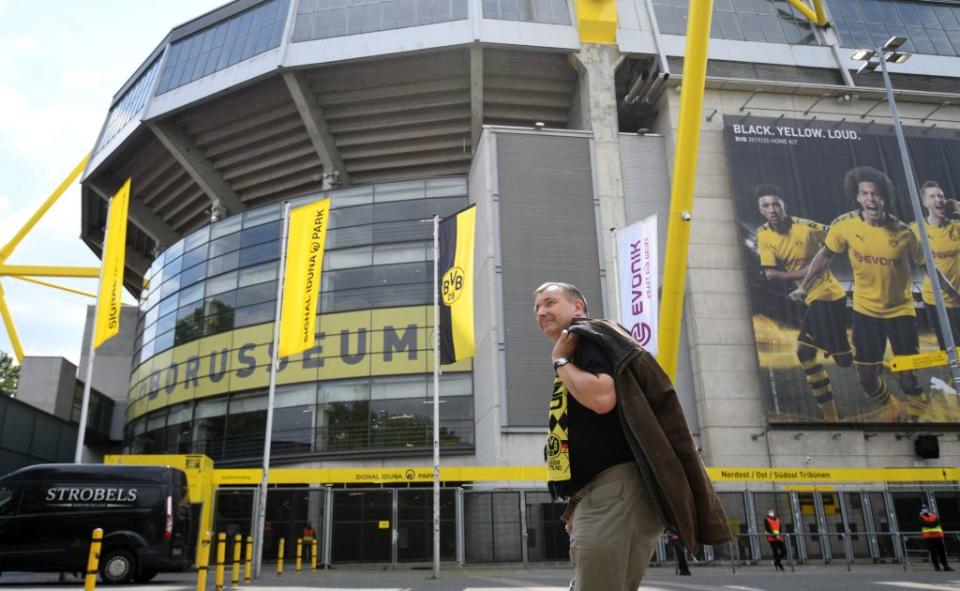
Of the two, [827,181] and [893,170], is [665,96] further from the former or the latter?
[893,170]

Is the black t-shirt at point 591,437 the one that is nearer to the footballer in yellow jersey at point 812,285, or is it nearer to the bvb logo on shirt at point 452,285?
the bvb logo on shirt at point 452,285

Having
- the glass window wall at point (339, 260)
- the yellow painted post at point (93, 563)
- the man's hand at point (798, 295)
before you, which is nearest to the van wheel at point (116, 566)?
the yellow painted post at point (93, 563)

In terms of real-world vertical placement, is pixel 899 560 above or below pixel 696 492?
below

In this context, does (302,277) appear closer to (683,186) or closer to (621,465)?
(683,186)

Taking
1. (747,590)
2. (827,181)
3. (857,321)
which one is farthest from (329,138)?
(747,590)

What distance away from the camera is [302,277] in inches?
683

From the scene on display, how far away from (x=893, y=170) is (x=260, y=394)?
25.8 meters

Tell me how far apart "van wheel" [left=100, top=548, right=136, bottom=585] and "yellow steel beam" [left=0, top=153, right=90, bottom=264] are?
108 ft

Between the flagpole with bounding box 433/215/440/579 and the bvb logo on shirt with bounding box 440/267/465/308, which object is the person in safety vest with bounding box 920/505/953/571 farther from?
the bvb logo on shirt with bounding box 440/267/465/308

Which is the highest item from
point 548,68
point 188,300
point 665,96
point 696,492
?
point 548,68

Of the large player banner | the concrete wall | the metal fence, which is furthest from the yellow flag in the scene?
the large player banner

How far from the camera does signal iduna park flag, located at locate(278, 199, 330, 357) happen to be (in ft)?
55.9

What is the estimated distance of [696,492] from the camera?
7.90 ft

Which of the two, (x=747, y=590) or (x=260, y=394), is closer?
(x=747, y=590)
